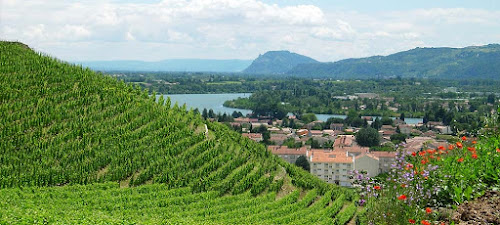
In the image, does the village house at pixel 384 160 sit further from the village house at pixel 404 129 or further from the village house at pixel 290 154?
the village house at pixel 404 129

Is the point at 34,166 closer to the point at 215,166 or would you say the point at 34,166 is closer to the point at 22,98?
the point at 22,98

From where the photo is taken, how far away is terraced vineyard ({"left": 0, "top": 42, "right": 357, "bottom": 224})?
370 inches

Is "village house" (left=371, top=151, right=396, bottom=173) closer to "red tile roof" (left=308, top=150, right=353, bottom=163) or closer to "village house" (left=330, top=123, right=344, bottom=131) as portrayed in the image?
"red tile roof" (left=308, top=150, right=353, bottom=163)

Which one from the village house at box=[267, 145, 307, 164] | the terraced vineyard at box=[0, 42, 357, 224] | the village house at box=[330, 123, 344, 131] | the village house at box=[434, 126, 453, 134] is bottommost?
the village house at box=[330, 123, 344, 131]

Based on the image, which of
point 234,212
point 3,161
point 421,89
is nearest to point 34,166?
point 3,161

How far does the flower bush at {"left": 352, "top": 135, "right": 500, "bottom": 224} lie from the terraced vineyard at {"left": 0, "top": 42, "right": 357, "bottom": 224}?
12.3 feet

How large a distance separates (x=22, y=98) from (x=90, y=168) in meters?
3.69

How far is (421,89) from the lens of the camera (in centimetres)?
13775

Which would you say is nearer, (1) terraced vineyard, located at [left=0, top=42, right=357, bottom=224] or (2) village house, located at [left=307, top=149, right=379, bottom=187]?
(1) terraced vineyard, located at [left=0, top=42, right=357, bottom=224]

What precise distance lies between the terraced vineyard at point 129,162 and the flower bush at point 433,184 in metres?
3.74

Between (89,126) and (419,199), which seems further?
(89,126)

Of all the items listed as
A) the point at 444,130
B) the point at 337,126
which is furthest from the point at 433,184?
the point at 337,126

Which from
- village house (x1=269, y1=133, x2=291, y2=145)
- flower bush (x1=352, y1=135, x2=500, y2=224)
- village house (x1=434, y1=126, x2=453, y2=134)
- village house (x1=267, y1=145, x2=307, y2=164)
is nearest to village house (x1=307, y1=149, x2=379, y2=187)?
village house (x1=267, y1=145, x2=307, y2=164)

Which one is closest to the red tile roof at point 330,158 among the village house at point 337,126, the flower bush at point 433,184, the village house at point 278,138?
the village house at point 278,138
